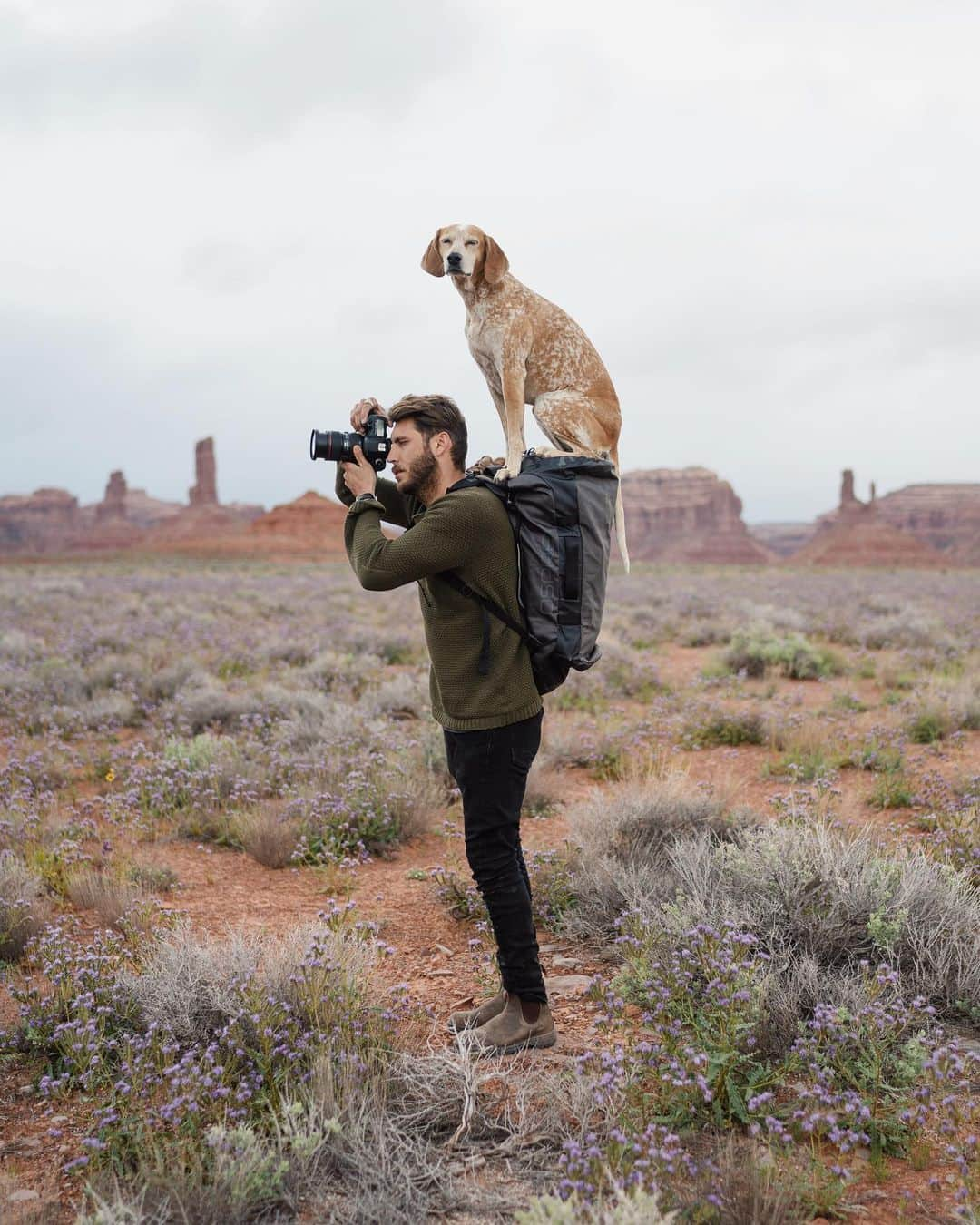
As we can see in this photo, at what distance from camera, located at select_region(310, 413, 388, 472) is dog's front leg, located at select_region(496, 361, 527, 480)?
434 mm

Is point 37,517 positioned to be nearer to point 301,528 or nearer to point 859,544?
point 301,528

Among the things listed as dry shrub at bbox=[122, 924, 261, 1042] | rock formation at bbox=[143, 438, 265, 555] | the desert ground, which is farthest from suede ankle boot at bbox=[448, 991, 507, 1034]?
rock formation at bbox=[143, 438, 265, 555]

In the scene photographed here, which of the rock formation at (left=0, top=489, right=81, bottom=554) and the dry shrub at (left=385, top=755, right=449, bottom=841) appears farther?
the rock formation at (left=0, top=489, right=81, bottom=554)

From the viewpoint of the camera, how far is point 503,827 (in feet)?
10.3

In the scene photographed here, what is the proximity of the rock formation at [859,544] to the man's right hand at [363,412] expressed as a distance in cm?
9163

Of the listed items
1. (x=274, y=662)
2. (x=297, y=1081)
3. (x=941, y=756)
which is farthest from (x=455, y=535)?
(x=274, y=662)

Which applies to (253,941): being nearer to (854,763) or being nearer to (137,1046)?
(137,1046)

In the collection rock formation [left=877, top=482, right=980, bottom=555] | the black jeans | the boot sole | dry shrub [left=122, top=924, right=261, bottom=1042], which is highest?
rock formation [left=877, top=482, right=980, bottom=555]

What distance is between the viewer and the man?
291 centimetres

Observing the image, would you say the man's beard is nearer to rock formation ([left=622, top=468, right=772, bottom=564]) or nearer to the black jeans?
the black jeans

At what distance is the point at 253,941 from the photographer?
366 cm

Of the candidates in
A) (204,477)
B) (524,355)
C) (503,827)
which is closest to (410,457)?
(524,355)

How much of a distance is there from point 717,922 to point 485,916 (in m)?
1.31

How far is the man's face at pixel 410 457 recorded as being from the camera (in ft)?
10.3
